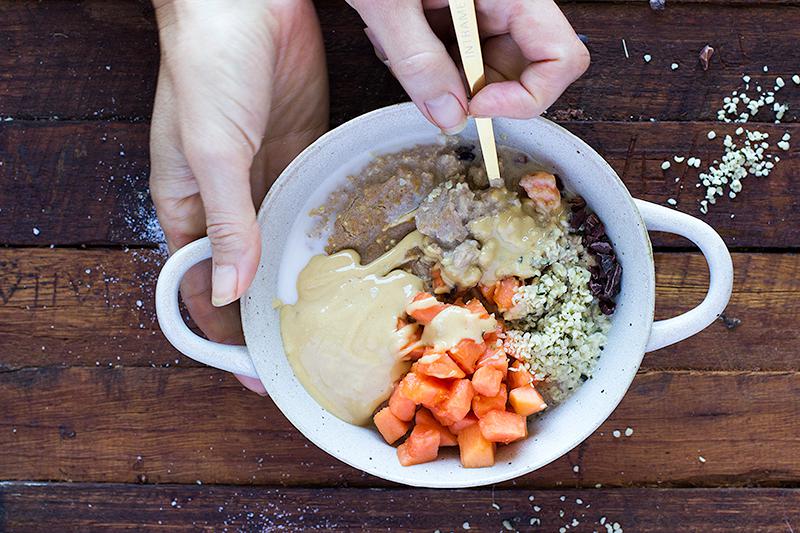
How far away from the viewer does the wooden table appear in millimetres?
1813

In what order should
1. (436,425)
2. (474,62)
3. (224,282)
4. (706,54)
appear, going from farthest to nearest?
1. (706,54)
2. (436,425)
3. (224,282)
4. (474,62)

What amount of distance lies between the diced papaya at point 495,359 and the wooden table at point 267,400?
0.44 m

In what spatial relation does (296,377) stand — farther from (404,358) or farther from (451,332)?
(451,332)

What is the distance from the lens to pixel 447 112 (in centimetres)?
146

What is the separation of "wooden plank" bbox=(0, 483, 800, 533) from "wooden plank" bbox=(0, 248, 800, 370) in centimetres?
31

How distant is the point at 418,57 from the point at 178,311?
2.11ft

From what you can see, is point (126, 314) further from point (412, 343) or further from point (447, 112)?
point (447, 112)

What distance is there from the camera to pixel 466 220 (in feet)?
5.16

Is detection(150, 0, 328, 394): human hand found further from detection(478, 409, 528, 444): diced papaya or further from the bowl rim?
detection(478, 409, 528, 444): diced papaya

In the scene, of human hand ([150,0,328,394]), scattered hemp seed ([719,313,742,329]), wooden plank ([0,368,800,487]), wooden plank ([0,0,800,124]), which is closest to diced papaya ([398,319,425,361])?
human hand ([150,0,328,394])

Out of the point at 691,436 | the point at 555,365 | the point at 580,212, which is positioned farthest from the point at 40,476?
the point at 691,436

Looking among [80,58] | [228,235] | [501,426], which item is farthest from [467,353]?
[80,58]

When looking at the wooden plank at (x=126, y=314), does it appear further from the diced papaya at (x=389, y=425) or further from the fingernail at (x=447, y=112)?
the fingernail at (x=447, y=112)

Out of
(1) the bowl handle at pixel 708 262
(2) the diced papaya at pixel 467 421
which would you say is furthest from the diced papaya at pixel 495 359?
(1) the bowl handle at pixel 708 262
